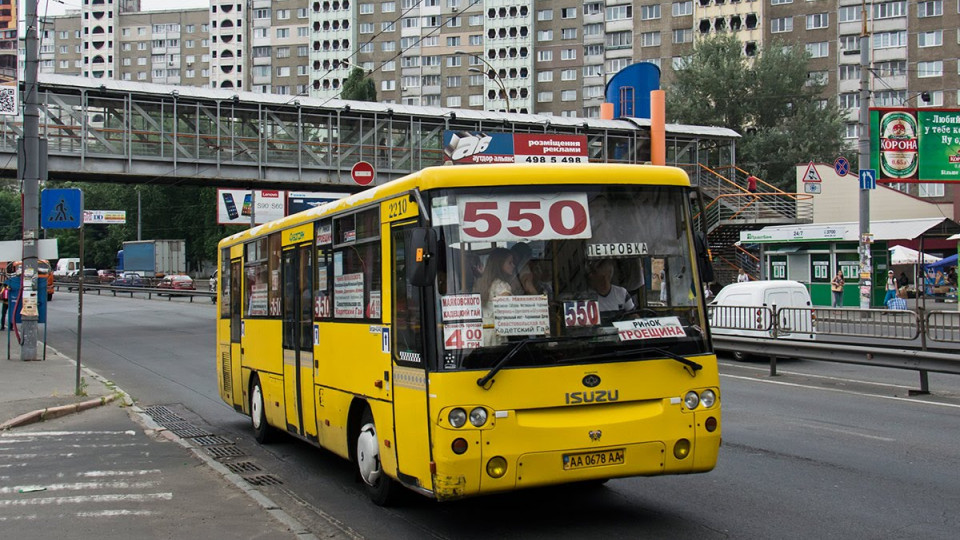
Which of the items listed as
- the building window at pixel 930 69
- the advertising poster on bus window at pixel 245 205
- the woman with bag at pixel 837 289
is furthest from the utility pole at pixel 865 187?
the building window at pixel 930 69

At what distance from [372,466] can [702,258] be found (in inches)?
117

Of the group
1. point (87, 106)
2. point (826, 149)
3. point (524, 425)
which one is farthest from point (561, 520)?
point (826, 149)

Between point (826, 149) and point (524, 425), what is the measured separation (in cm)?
7184

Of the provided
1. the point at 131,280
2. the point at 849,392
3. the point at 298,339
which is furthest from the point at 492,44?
the point at 298,339

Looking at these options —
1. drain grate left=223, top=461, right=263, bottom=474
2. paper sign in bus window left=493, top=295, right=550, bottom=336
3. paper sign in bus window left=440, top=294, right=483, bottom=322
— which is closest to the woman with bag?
drain grate left=223, top=461, right=263, bottom=474

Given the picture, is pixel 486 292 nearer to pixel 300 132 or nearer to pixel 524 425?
pixel 524 425

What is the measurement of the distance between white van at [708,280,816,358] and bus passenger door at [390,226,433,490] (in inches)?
523

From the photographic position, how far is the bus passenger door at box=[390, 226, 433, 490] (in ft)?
20.9

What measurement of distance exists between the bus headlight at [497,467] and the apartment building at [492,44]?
5508cm

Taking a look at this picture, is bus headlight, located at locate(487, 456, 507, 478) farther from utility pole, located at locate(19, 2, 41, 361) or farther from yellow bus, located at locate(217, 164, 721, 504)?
utility pole, located at locate(19, 2, 41, 361)

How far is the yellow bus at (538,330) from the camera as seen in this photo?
20.3 ft

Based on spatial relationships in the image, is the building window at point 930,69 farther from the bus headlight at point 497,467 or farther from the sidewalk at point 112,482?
the bus headlight at point 497,467

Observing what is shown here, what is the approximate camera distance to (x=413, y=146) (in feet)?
139

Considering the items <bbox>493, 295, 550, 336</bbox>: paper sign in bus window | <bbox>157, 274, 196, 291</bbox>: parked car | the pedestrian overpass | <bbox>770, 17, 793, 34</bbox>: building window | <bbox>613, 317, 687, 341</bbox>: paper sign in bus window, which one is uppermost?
<bbox>770, 17, 793, 34</bbox>: building window
